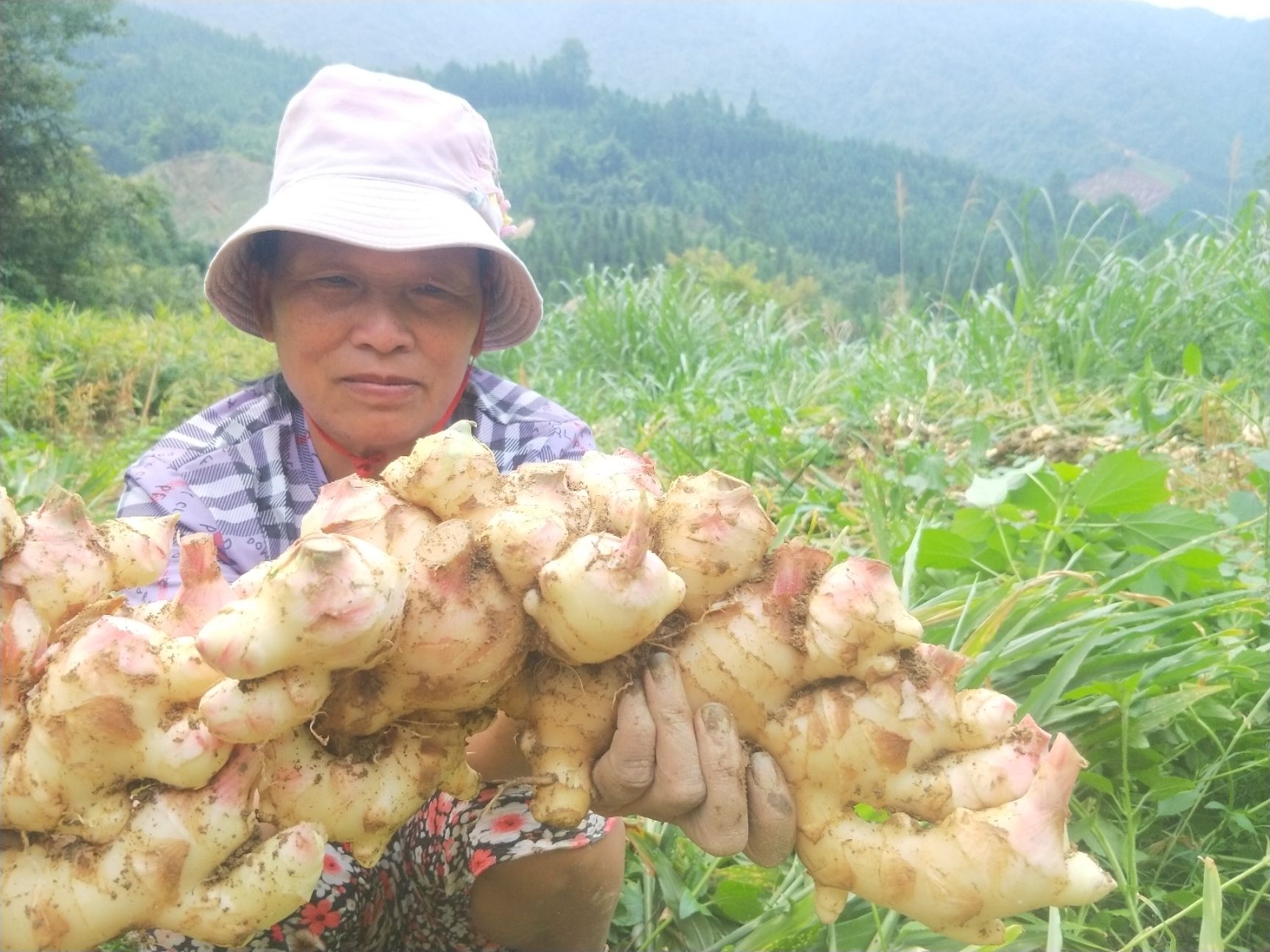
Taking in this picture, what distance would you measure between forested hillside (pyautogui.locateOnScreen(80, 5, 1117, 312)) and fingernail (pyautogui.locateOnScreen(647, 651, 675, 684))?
14881 mm

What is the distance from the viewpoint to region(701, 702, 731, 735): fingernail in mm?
967

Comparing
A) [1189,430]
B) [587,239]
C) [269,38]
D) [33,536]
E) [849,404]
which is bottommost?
[269,38]

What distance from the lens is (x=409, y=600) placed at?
88 centimetres

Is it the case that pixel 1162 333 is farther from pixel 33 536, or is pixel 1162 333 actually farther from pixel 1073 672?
pixel 33 536

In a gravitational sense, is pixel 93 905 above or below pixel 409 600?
below

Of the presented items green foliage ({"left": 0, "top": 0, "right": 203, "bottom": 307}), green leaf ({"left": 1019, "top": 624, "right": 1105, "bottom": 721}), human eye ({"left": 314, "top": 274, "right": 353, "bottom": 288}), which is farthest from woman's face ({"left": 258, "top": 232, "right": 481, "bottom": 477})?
green foliage ({"left": 0, "top": 0, "right": 203, "bottom": 307})

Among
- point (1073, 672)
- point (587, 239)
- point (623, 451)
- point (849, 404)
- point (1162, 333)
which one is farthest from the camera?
point (587, 239)

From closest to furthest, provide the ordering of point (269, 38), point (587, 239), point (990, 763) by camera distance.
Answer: point (990, 763) → point (587, 239) → point (269, 38)

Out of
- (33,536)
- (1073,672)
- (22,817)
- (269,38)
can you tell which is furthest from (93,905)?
(269,38)

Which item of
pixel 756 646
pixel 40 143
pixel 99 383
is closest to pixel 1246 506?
pixel 756 646

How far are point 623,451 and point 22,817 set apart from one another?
707mm

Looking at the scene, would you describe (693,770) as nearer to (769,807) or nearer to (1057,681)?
(769,807)

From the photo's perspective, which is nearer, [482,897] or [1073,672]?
[482,897]

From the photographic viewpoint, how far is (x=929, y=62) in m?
37.2
